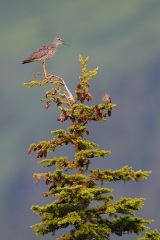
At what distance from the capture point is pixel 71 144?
27.1 metres

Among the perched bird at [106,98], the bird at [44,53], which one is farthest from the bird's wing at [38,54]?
the perched bird at [106,98]

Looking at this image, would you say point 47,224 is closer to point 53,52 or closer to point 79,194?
point 79,194

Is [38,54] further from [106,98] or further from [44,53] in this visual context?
[106,98]

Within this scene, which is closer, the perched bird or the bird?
the perched bird

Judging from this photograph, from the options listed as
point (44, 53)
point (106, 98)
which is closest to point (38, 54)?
point (44, 53)

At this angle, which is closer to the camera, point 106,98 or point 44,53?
point 106,98

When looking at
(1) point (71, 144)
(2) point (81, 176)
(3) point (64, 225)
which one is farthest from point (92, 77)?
(3) point (64, 225)

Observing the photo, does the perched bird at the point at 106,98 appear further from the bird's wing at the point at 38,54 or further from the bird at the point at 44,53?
the bird's wing at the point at 38,54

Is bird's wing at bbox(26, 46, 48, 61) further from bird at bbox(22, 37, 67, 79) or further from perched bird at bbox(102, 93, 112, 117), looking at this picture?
perched bird at bbox(102, 93, 112, 117)

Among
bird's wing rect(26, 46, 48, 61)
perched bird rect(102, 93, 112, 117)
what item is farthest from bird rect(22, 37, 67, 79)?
perched bird rect(102, 93, 112, 117)

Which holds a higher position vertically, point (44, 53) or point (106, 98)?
point (44, 53)

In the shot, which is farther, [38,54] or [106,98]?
[38,54]

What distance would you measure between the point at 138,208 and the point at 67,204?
307cm

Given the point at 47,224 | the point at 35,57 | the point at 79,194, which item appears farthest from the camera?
the point at 35,57
